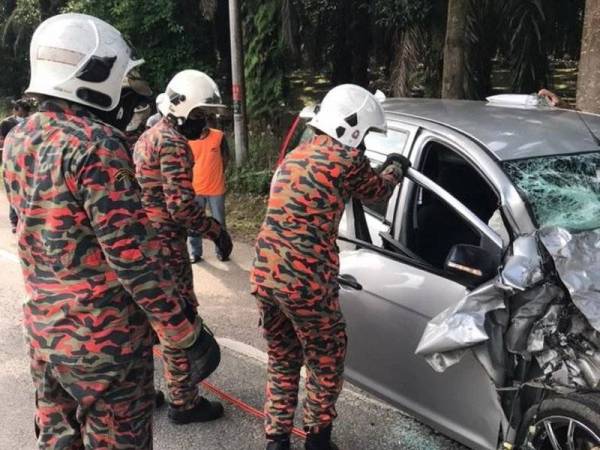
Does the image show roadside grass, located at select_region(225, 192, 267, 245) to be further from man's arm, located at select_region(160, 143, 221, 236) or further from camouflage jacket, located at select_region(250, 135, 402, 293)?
camouflage jacket, located at select_region(250, 135, 402, 293)

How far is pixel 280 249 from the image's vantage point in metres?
2.89

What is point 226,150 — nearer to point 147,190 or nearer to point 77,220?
point 147,190

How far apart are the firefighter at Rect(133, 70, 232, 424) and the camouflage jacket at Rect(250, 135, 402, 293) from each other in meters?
0.70

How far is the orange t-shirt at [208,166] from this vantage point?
688 cm

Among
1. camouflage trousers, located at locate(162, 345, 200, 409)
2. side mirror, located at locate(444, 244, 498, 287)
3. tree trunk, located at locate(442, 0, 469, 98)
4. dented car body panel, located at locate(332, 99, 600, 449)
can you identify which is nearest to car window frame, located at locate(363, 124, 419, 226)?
dented car body panel, located at locate(332, 99, 600, 449)

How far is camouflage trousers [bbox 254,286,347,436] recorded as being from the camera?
2.91m

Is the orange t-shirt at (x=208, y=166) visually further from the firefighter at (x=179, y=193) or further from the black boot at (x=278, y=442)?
the black boot at (x=278, y=442)

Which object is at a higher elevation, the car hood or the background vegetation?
the background vegetation

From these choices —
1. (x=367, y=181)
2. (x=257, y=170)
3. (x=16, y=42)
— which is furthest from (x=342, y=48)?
(x=16, y=42)

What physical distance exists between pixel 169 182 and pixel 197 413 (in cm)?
140

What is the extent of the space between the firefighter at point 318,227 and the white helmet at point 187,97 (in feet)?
3.07

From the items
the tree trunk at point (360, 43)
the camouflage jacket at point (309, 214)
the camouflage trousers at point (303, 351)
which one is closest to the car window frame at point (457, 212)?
the camouflage jacket at point (309, 214)

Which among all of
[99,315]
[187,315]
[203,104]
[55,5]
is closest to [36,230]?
[99,315]

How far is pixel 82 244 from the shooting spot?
207 centimetres
